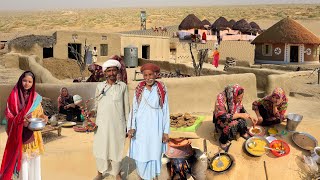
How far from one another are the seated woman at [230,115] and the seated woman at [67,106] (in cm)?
319

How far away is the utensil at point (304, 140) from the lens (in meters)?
6.00

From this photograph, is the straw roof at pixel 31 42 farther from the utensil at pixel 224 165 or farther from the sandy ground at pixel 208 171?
the utensil at pixel 224 165

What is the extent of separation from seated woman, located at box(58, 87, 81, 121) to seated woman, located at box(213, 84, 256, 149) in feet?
10.5

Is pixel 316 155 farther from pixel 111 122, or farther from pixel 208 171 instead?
pixel 111 122

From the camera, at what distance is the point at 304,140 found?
20.1ft

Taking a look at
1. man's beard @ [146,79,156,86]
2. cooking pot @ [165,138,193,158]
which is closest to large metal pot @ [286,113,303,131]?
cooking pot @ [165,138,193,158]

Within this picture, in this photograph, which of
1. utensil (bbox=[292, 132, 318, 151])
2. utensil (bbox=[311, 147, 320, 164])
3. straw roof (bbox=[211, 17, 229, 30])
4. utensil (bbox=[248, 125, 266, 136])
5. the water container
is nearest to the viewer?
utensil (bbox=[311, 147, 320, 164])

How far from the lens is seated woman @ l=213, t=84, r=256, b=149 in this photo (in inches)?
227

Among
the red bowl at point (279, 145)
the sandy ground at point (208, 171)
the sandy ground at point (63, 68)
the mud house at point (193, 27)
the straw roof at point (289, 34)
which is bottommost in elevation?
the sandy ground at point (208, 171)

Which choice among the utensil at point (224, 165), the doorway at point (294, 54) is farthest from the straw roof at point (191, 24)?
the utensil at point (224, 165)

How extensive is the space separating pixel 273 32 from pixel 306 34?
185 centimetres

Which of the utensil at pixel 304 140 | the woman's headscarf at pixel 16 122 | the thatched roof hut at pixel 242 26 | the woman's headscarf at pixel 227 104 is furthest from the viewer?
the thatched roof hut at pixel 242 26

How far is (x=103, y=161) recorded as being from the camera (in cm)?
461

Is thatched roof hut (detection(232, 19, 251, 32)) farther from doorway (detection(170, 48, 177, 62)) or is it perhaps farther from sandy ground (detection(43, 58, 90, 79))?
sandy ground (detection(43, 58, 90, 79))
